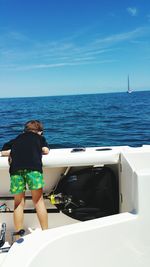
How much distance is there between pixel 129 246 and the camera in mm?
1726

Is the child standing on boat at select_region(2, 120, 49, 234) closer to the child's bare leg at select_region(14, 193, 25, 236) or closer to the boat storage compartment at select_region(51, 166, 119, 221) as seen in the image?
the child's bare leg at select_region(14, 193, 25, 236)

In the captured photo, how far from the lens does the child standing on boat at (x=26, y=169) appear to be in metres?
2.72

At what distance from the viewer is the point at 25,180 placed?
2.81 metres

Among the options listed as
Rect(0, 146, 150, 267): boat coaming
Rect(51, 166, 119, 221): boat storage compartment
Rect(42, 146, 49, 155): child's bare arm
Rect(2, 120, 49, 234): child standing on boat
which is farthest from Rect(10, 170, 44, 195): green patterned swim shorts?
Rect(0, 146, 150, 267): boat coaming

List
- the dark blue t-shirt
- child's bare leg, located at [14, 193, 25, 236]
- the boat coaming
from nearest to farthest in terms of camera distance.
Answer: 1. the boat coaming
2. the dark blue t-shirt
3. child's bare leg, located at [14, 193, 25, 236]

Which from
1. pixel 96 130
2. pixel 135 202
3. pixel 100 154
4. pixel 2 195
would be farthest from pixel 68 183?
pixel 96 130

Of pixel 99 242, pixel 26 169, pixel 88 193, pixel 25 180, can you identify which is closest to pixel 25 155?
pixel 26 169

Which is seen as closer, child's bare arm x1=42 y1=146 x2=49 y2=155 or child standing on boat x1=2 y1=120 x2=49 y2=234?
child standing on boat x1=2 y1=120 x2=49 y2=234

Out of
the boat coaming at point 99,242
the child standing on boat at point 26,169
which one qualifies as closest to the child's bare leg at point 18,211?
the child standing on boat at point 26,169

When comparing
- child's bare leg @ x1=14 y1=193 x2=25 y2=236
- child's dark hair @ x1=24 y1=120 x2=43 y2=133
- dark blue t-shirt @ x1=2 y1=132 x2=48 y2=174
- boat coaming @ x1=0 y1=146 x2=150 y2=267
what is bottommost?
child's bare leg @ x1=14 y1=193 x2=25 y2=236

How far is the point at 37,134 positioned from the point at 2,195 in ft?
2.38

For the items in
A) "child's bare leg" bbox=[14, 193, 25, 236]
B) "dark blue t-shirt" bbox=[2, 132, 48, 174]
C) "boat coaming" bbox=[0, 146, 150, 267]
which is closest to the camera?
"boat coaming" bbox=[0, 146, 150, 267]

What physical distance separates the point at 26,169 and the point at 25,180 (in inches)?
4.9

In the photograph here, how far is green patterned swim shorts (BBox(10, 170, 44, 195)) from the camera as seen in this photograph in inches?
108
